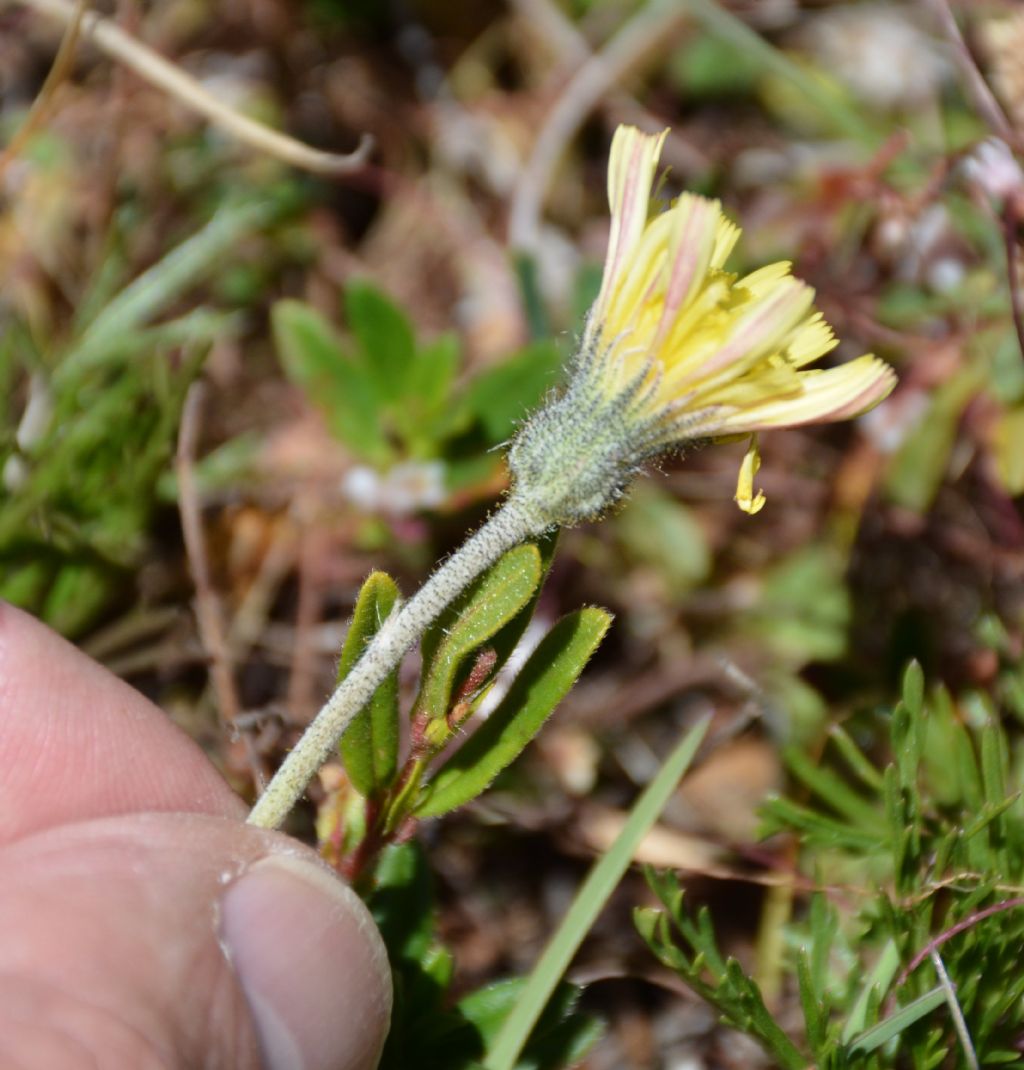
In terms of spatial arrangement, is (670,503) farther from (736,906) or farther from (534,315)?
(736,906)

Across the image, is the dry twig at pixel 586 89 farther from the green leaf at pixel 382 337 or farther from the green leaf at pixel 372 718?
the green leaf at pixel 372 718

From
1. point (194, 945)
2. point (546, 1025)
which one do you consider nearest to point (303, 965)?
point (194, 945)

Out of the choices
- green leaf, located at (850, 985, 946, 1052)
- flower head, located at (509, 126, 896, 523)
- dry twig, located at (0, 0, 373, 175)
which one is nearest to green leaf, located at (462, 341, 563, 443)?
dry twig, located at (0, 0, 373, 175)

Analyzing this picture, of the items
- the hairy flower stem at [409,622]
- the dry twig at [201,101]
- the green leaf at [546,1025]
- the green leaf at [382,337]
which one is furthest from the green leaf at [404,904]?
the dry twig at [201,101]

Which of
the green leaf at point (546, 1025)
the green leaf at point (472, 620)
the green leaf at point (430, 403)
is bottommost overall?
the green leaf at point (546, 1025)

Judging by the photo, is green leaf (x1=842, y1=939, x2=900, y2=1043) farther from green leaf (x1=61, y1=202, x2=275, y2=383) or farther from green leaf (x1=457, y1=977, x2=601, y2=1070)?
green leaf (x1=61, y1=202, x2=275, y2=383)

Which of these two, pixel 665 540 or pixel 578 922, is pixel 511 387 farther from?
pixel 578 922
